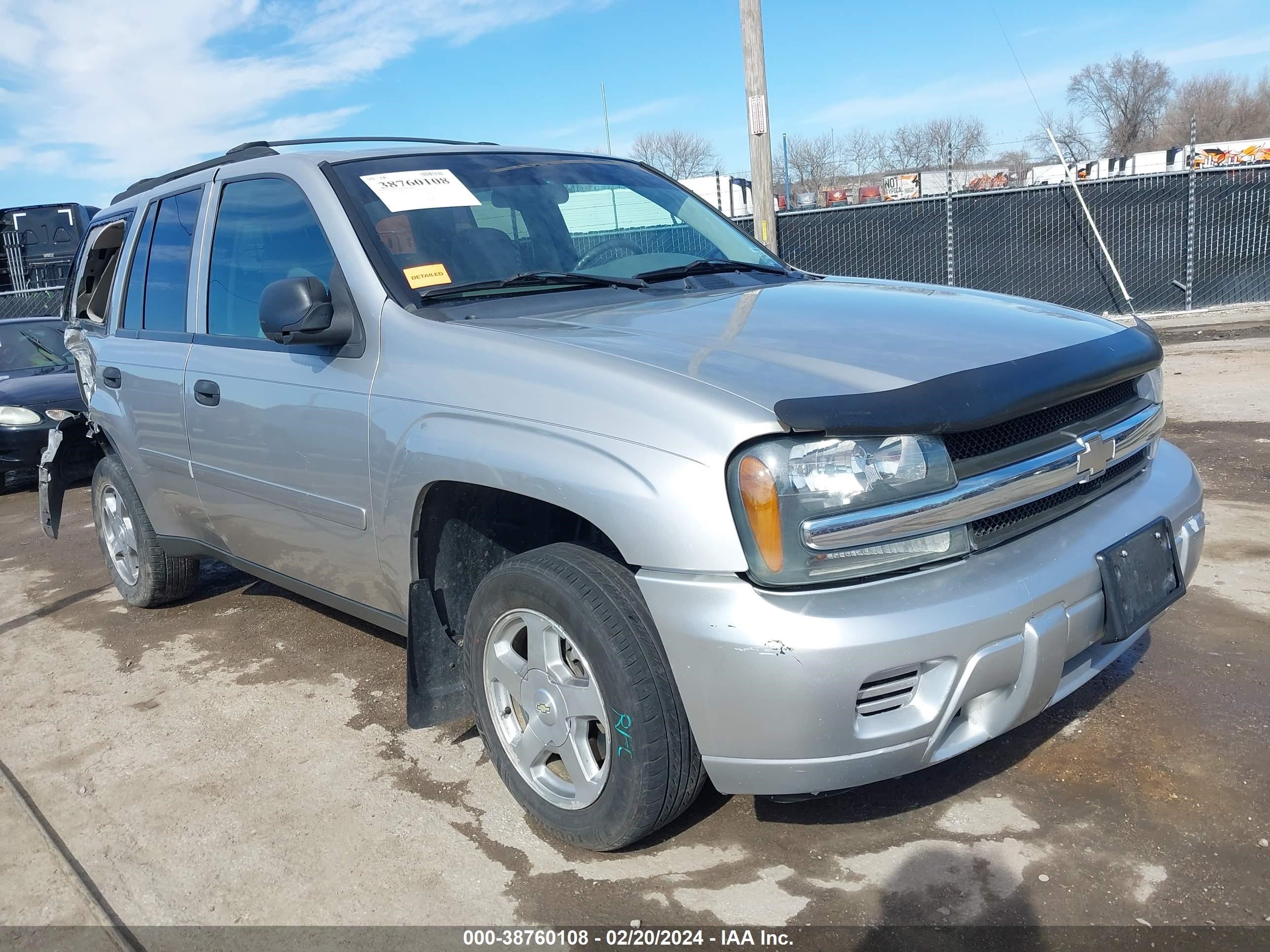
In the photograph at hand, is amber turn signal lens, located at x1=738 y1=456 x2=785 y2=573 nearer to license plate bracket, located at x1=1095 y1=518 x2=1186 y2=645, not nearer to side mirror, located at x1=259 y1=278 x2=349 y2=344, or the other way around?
license plate bracket, located at x1=1095 y1=518 x2=1186 y2=645

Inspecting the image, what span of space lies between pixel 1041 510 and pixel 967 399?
44 cm

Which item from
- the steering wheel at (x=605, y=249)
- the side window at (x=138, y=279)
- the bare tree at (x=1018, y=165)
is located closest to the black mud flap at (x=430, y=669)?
the steering wheel at (x=605, y=249)

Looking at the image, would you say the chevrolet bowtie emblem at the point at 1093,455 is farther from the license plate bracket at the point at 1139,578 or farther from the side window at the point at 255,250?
the side window at the point at 255,250

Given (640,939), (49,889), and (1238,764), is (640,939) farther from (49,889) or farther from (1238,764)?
(1238,764)

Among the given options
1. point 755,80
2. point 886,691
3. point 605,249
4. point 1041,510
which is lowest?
point 886,691

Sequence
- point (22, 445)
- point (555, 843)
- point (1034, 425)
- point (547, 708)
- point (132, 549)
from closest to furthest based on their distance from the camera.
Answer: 1. point (1034, 425)
2. point (547, 708)
3. point (555, 843)
4. point (132, 549)
5. point (22, 445)

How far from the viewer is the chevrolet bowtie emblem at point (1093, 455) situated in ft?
8.35

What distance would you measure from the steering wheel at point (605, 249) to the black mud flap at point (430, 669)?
1.18m

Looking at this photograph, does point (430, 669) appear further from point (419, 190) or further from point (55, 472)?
point (55, 472)

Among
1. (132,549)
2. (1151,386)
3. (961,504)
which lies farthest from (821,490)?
(132,549)

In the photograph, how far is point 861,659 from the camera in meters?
2.13

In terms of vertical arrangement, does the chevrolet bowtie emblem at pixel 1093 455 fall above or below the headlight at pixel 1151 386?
below

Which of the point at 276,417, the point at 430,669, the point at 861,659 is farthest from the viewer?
the point at 276,417

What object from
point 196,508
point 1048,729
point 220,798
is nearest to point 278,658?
point 196,508
